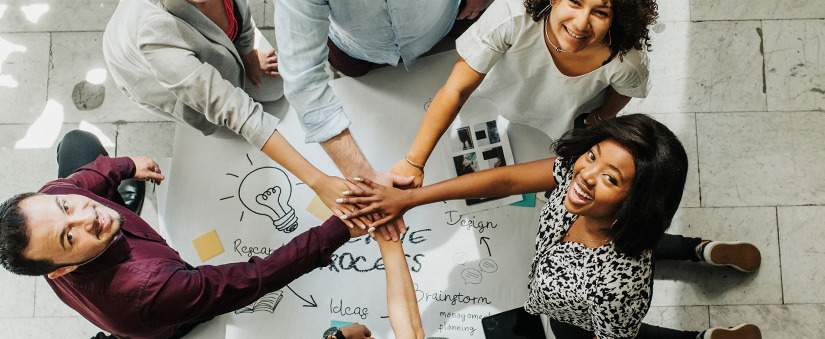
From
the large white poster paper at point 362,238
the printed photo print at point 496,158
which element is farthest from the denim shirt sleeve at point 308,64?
the printed photo print at point 496,158

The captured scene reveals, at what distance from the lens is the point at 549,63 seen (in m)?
1.38

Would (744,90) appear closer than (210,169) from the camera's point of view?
No

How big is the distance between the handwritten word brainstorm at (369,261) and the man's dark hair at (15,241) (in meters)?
0.79

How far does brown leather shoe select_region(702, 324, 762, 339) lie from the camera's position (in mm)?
1812

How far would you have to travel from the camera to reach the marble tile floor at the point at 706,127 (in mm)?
1981

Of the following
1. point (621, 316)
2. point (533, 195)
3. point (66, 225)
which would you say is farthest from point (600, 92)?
point (66, 225)

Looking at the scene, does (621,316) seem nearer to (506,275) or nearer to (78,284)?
(506,275)

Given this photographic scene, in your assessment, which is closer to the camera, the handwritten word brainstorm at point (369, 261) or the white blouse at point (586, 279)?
the white blouse at point (586, 279)

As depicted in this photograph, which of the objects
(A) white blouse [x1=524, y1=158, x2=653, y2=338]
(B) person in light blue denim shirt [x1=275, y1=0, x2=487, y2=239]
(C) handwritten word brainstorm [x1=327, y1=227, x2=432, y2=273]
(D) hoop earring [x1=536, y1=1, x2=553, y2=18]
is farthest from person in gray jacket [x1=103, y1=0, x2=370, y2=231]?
(D) hoop earring [x1=536, y1=1, x2=553, y2=18]

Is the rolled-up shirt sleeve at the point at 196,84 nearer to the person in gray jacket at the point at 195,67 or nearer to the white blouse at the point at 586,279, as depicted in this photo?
the person in gray jacket at the point at 195,67

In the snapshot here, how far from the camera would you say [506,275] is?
1692 millimetres

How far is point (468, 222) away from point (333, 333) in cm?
56

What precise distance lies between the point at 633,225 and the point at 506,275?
58 centimetres

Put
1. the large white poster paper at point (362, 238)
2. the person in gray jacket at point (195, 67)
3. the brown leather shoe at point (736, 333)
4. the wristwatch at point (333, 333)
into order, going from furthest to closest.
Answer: the brown leather shoe at point (736, 333) < the large white poster paper at point (362, 238) < the wristwatch at point (333, 333) < the person in gray jacket at point (195, 67)
